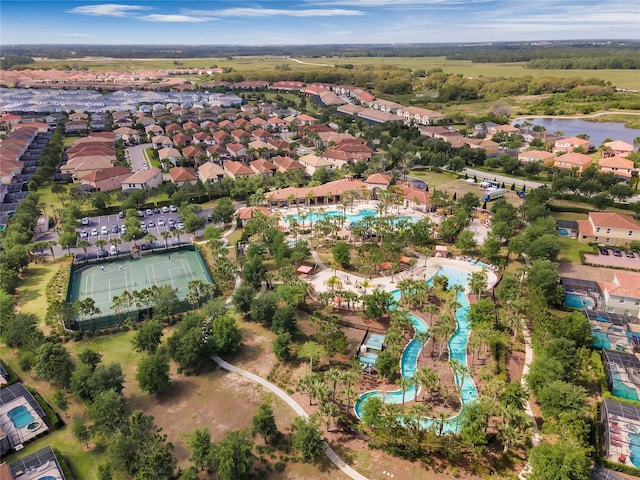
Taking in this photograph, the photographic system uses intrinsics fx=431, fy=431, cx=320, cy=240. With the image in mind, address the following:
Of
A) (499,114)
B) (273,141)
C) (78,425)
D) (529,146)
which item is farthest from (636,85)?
(78,425)

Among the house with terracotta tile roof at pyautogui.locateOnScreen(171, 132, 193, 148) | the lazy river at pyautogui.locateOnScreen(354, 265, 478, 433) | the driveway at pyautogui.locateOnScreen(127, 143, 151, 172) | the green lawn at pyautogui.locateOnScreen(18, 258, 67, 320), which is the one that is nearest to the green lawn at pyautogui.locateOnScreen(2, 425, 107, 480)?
the green lawn at pyautogui.locateOnScreen(18, 258, 67, 320)

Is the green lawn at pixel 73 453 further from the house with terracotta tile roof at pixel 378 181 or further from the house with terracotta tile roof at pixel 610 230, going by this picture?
the house with terracotta tile roof at pixel 610 230

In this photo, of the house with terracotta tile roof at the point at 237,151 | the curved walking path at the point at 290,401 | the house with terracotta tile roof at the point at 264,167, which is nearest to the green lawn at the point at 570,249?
the curved walking path at the point at 290,401

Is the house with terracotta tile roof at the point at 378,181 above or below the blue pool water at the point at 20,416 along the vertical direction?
above

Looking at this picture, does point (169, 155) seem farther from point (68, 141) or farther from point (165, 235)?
point (165, 235)

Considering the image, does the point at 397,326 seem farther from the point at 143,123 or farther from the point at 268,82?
the point at 268,82

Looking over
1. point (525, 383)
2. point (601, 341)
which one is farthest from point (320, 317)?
point (601, 341)
